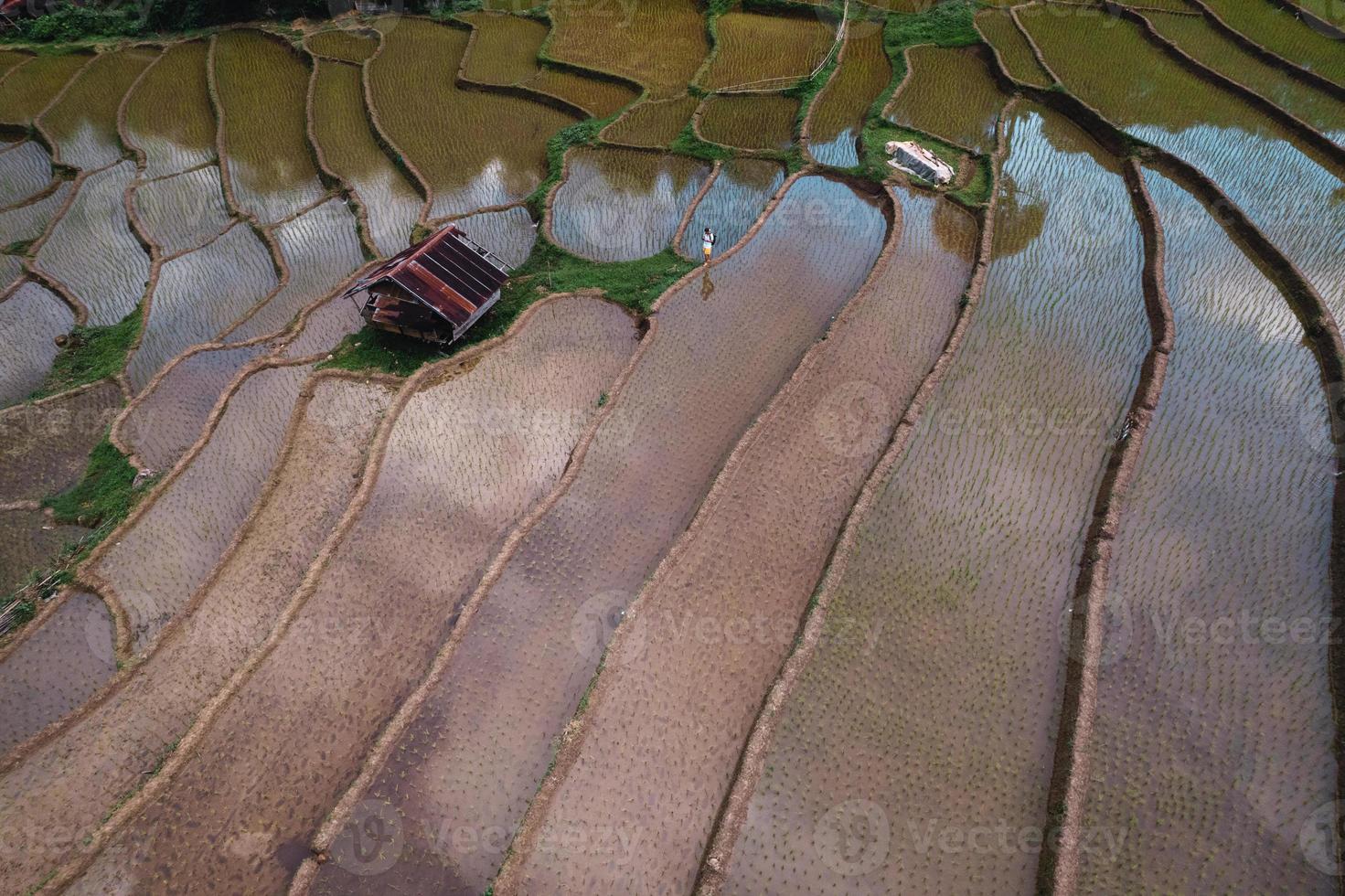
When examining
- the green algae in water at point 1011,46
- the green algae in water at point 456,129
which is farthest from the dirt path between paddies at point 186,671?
the green algae in water at point 1011,46

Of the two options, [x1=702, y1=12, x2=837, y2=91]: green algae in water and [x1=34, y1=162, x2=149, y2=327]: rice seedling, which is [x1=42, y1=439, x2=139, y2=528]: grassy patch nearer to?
[x1=34, y1=162, x2=149, y2=327]: rice seedling

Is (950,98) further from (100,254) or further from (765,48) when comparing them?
(100,254)

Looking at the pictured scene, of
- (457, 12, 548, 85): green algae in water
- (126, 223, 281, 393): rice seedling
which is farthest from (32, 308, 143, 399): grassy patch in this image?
(457, 12, 548, 85): green algae in water

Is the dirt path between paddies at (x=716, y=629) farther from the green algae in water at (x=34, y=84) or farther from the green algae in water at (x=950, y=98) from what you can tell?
the green algae in water at (x=34, y=84)

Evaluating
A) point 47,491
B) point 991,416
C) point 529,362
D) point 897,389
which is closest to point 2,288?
point 47,491

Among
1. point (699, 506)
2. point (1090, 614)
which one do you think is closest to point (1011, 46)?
point (1090, 614)

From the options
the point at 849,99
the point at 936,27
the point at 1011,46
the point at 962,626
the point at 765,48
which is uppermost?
the point at 936,27
